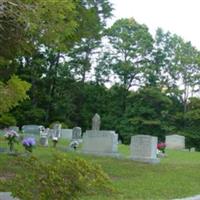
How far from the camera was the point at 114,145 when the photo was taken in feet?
66.9

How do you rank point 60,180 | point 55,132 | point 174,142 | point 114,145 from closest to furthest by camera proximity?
1. point 60,180
2. point 114,145
3. point 55,132
4. point 174,142

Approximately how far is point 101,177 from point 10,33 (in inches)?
152

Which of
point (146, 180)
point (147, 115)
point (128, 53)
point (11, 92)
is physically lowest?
point (146, 180)

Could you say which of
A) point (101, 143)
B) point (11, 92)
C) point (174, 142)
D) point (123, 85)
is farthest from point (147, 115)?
point (11, 92)

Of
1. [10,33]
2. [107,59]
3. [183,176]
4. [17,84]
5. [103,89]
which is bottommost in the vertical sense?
[183,176]

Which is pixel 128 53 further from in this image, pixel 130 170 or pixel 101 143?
pixel 130 170

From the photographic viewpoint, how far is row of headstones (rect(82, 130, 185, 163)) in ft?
63.2

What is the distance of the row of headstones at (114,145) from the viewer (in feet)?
63.2

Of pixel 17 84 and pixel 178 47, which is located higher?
pixel 178 47

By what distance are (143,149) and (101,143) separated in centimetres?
200

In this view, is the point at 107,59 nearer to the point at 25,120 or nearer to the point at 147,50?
the point at 147,50

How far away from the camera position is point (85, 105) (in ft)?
161

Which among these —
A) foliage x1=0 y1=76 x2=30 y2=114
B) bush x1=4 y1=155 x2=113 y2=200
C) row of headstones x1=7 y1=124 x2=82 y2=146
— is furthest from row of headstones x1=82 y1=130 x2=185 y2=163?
bush x1=4 y1=155 x2=113 y2=200

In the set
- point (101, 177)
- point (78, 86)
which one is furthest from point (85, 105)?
point (101, 177)
